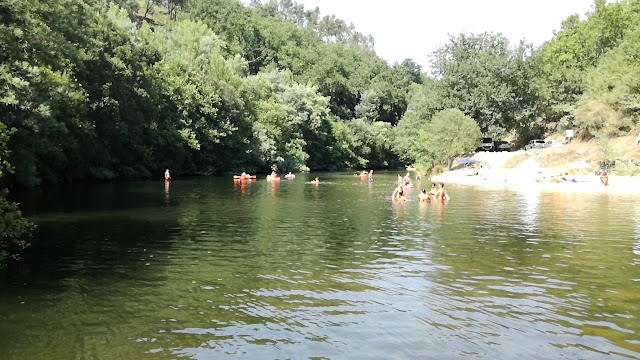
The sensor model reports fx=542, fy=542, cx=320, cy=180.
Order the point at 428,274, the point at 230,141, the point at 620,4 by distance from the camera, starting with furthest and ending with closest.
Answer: the point at 620,4
the point at 230,141
the point at 428,274

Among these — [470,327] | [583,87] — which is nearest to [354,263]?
[470,327]

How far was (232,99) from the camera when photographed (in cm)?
8606

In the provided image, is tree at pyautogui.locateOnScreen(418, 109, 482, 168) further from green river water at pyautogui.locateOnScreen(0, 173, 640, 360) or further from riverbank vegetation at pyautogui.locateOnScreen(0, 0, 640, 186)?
green river water at pyautogui.locateOnScreen(0, 173, 640, 360)

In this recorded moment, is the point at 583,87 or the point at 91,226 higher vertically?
the point at 583,87

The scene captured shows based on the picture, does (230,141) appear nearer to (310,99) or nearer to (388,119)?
(310,99)

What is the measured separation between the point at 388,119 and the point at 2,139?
474ft

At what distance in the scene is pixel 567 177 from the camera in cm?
6172

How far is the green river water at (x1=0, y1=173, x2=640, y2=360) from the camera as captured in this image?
34.2ft

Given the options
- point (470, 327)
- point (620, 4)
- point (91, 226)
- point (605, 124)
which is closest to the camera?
point (470, 327)

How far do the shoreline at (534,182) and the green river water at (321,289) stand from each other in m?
25.5

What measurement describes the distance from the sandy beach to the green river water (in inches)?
1034

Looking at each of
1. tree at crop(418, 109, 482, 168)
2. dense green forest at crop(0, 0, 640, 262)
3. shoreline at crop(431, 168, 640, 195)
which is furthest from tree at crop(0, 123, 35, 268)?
tree at crop(418, 109, 482, 168)

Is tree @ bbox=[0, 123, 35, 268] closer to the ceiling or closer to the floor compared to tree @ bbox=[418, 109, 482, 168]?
closer to the floor

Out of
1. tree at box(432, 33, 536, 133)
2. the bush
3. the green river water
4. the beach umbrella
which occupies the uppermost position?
tree at box(432, 33, 536, 133)
